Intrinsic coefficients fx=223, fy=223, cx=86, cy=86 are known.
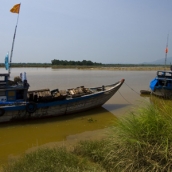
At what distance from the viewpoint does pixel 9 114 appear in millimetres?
10219

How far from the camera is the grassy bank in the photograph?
394 centimetres

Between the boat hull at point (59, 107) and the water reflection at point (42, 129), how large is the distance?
28cm

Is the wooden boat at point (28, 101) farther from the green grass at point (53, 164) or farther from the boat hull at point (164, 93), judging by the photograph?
the boat hull at point (164, 93)

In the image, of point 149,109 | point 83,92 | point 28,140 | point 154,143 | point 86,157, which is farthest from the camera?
point 83,92

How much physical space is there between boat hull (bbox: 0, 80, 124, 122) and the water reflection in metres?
→ 0.28

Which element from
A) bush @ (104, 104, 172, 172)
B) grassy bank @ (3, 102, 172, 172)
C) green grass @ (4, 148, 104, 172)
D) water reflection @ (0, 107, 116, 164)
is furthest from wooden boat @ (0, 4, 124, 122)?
→ bush @ (104, 104, 172, 172)

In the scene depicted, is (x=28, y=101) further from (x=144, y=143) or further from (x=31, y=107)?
(x=144, y=143)

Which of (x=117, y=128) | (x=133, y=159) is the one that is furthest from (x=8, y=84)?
(x=133, y=159)

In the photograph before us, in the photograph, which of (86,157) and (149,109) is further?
(86,157)

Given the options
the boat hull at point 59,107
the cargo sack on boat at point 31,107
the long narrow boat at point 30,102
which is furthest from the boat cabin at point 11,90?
the boat hull at point 59,107

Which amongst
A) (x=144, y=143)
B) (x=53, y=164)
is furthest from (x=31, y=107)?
(x=144, y=143)

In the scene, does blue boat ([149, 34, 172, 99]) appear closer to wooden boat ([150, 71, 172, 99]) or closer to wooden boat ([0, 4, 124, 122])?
wooden boat ([150, 71, 172, 99])

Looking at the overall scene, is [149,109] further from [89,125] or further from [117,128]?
[89,125]

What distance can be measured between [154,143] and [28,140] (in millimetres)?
5892
